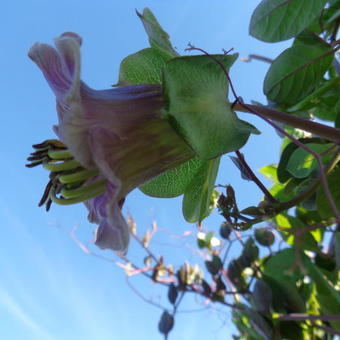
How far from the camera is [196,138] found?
1.09 ft

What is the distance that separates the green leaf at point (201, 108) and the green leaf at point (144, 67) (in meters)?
0.06

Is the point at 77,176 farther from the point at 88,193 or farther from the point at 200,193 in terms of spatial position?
the point at 200,193

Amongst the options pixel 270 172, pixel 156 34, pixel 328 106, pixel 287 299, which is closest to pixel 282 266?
pixel 287 299

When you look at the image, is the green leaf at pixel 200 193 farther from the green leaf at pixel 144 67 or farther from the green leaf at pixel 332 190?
the green leaf at pixel 332 190

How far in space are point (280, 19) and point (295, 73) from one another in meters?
0.10

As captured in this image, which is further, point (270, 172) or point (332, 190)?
point (270, 172)

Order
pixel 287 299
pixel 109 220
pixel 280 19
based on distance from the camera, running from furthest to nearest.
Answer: pixel 287 299 → pixel 280 19 → pixel 109 220

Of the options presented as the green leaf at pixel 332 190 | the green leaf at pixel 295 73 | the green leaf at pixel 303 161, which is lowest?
the green leaf at pixel 332 190

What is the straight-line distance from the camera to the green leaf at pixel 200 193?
15.6 inches

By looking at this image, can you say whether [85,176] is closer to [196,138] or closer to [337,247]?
[196,138]

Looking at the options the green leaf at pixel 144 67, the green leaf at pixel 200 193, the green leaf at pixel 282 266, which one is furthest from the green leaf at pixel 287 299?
the green leaf at pixel 144 67

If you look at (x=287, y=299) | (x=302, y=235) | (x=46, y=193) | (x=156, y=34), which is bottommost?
(x=287, y=299)

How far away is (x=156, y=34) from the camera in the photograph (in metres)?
0.39

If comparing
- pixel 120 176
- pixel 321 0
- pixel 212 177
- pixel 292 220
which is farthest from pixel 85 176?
pixel 292 220
